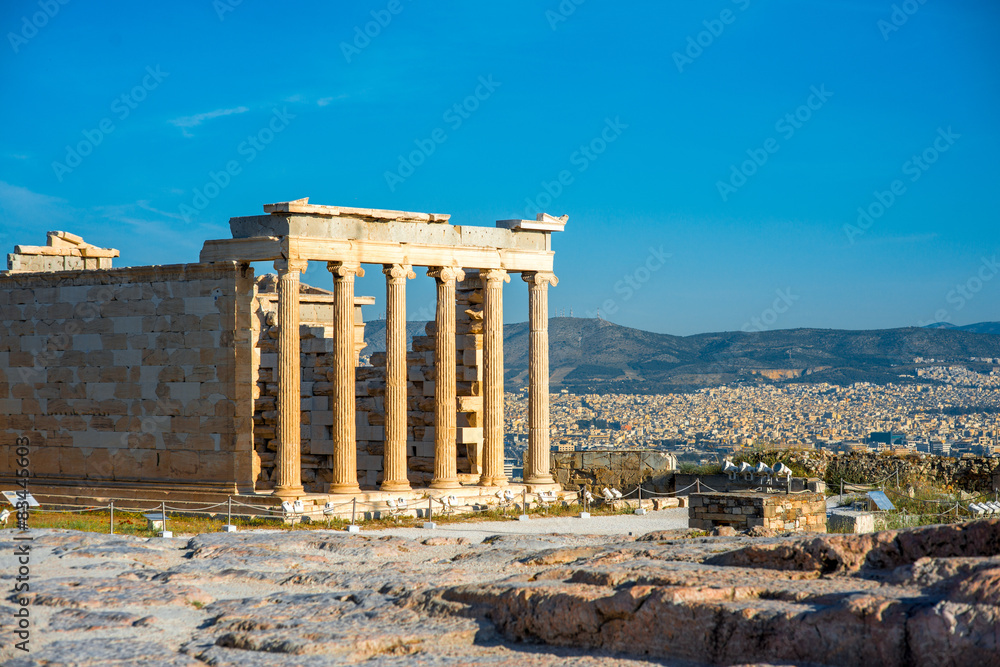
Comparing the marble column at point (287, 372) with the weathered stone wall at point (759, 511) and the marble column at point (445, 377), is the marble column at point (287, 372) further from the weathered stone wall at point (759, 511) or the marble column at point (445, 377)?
the weathered stone wall at point (759, 511)

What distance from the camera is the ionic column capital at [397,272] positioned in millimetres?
26328

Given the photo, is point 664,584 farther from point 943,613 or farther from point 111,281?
point 111,281

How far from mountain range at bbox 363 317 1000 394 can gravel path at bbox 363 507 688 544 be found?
242 feet

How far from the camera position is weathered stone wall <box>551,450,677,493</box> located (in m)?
32.0

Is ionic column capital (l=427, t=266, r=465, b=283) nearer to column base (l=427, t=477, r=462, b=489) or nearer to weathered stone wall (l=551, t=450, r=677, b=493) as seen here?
column base (l=427, t=477, r=462, b=489)

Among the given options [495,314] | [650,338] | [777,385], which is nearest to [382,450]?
[495,314]

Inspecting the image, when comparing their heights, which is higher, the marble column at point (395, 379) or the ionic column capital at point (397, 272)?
the ionic column capital at point (397, 272)

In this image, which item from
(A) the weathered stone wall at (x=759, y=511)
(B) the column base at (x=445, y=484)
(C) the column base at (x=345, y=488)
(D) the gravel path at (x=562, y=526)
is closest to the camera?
(A) the weathered stone wall at (x=759, y=511)

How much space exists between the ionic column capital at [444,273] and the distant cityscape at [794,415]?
3104 cm

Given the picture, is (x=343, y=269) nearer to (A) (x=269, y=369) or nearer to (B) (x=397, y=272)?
(B) (x=397, y=272)

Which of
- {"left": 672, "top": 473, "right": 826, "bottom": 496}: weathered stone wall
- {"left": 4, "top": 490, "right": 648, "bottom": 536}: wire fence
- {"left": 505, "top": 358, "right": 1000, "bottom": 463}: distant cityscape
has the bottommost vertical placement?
{"left": 4, "top": 490, "right": 648, "bottom": 536}: wire fence

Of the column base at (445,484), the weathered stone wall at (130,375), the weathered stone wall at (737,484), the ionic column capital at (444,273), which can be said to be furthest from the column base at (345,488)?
the weathered stone wall at (737,484)

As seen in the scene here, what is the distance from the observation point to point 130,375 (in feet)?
88.2

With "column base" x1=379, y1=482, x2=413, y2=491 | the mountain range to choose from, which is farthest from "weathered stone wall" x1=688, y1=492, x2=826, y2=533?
the mountain range
